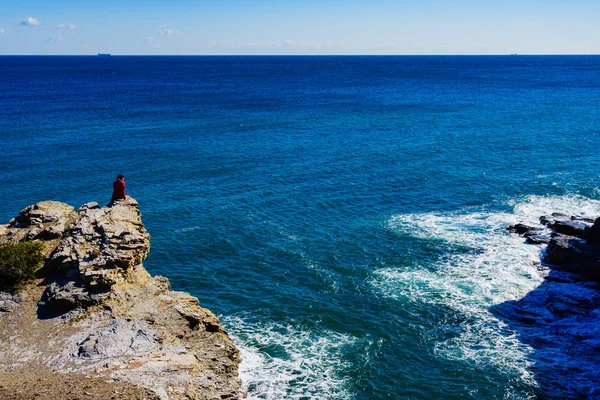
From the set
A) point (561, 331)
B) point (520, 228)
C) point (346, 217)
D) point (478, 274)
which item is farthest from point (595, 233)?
point (346, 217)

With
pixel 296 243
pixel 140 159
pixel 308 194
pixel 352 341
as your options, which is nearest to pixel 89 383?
pixel 352 341

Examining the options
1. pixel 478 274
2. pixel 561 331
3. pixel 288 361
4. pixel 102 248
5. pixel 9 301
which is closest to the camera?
pixel 9 301

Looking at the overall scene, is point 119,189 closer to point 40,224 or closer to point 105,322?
point 40,224

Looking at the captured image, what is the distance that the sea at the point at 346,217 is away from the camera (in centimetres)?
3350

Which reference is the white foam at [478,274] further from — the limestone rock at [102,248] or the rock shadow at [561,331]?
the limestone rock at [102,248]

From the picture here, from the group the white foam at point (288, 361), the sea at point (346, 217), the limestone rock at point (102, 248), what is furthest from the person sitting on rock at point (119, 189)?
the white foam at point (288, 361)

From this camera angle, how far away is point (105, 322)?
27609 millimetres

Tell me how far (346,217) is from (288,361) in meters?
25.8

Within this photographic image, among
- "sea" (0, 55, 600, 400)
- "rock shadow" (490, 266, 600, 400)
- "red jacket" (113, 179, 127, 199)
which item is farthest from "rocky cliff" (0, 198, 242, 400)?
"rock shadow" (490, 266, 600, 400)

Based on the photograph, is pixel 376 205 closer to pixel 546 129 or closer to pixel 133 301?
pixel 133 301

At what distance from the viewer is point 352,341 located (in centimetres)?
3566

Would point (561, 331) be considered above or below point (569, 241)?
below

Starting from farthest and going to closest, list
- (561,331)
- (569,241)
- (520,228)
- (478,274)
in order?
(520,228)
(569,241)
(478,274)
(561,331)

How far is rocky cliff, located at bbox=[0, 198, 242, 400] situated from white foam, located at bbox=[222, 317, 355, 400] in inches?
118
